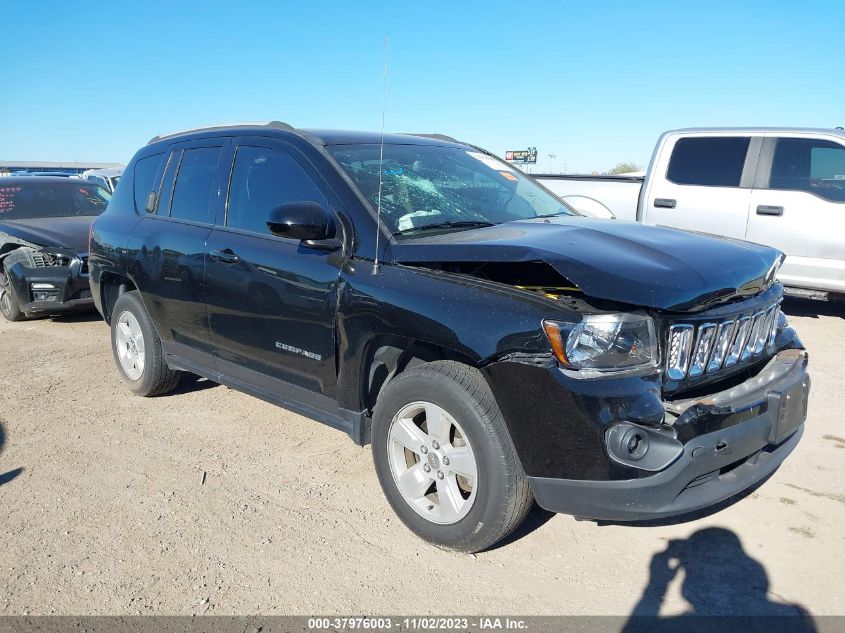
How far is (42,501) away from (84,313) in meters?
5.47

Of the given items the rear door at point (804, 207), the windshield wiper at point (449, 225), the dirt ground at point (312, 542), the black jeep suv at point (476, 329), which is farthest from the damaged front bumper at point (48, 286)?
the rear door at point (804, 207)

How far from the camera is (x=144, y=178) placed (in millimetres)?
5102

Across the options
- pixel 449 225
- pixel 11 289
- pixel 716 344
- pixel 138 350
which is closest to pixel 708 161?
pixel 449 225

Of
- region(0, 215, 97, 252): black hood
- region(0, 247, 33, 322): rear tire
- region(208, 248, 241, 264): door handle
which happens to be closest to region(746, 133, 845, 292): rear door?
region(208, 248, 241, 264): door handle

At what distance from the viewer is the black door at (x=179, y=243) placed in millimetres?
4301

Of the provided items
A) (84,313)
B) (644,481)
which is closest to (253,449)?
(644,481)

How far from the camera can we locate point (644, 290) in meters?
2.60

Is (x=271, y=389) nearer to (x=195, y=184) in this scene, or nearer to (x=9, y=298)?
(x=195, y=184)

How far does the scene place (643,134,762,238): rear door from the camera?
24.3 feet

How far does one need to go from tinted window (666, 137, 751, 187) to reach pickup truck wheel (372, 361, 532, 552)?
5750mm

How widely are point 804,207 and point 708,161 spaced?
1106mm

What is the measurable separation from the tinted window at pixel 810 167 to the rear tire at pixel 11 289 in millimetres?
8003

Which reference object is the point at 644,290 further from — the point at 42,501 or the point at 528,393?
the point at 42,501

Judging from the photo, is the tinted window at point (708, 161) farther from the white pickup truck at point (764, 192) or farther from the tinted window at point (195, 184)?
the tinted window at point (195, 184)
